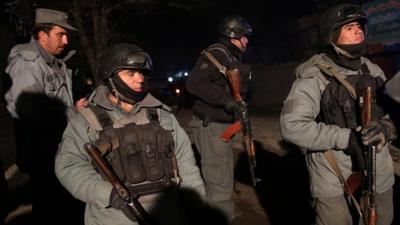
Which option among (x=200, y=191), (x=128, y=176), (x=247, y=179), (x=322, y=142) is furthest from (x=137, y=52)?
(x=247, y=179)

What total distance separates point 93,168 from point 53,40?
1631 millimetres

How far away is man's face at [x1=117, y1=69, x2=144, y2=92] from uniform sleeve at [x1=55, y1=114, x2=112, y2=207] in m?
0.39

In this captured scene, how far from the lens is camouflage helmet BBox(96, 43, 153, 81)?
97.7 inches

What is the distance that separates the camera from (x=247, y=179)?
6109 mm

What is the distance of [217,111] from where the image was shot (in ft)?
14.1

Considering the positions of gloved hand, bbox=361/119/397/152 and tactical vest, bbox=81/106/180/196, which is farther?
gloved hand, bbox=361/119/397/152

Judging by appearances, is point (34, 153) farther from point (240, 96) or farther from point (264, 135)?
point (264, 135)

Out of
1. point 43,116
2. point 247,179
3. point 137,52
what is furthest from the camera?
point 247,179

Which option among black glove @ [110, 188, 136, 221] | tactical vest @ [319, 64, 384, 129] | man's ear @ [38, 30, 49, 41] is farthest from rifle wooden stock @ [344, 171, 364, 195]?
man's ear @ [38, 30, 49, 41]

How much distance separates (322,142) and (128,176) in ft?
4.68

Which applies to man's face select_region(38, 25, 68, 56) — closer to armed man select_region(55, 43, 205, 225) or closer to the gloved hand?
armed man select_region(55, 43, 205, 225)

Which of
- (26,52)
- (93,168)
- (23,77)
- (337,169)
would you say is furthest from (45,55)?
(337,169)

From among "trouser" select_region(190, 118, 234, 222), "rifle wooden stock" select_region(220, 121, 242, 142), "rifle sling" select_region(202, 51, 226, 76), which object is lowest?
"trouser" select_region(190, 118, 234, 222)

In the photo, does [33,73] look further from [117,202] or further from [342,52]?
[342,52]
